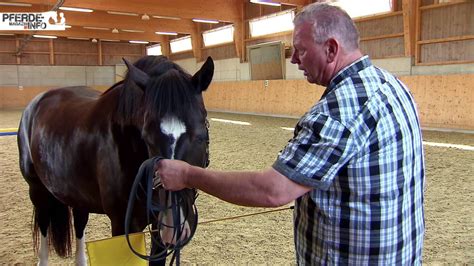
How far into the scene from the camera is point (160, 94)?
159 centimetres

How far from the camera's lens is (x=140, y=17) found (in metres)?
19.7

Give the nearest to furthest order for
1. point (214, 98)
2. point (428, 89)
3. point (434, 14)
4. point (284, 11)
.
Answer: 1. point (428, 89)
2. point (434, 14)
3. point (284, 11)
4. point (214, 98)

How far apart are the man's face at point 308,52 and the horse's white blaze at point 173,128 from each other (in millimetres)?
575

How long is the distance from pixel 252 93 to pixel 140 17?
7.78m

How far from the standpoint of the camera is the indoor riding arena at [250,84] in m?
3.49

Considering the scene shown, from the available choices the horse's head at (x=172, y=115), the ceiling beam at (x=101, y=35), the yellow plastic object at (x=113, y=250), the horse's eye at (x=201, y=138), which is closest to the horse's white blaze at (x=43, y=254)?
the yellow plastic object at (x=113, y=250)

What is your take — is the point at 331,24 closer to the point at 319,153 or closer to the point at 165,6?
the point at 319,153

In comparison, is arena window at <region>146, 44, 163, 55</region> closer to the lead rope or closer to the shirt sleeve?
the lead rope

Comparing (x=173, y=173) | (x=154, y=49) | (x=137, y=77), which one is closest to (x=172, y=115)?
(x=137, y=77)

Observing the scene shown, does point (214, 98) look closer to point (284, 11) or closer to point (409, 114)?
point (284, 11)

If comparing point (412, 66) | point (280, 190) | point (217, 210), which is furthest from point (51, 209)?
point (412, 66)

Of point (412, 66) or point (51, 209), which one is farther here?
point (412, 66)

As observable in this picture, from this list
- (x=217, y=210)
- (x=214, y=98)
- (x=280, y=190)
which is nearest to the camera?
(x=280, y=190)

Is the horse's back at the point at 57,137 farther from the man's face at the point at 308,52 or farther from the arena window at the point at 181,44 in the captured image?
the arena window at the point at 181,44
